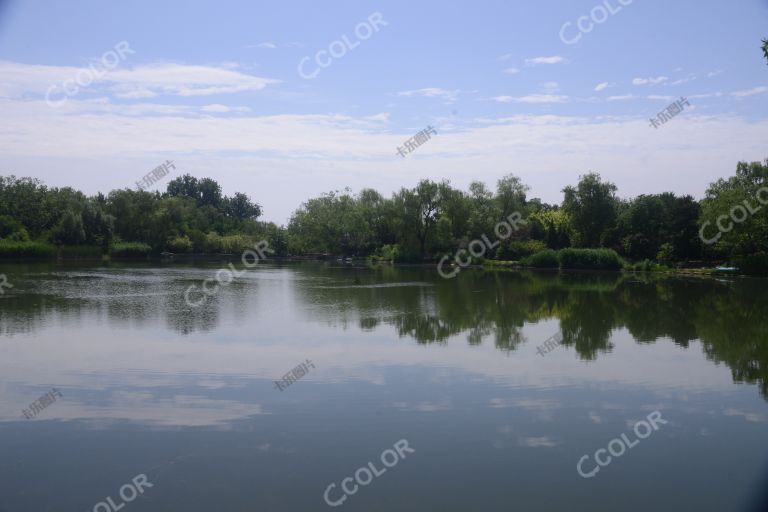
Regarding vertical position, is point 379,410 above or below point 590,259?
below

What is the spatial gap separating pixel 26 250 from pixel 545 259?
4023 centimetres

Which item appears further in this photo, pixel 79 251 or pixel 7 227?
pixel 79 251

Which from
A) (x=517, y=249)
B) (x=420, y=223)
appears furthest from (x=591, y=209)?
(x=420, y=223)

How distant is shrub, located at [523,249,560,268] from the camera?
44.0 metres

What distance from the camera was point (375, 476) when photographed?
6.79 meters

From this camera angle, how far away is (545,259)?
44.2 meters

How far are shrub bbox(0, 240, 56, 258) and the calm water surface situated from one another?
35516 mm

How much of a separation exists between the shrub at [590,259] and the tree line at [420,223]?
12.3ft

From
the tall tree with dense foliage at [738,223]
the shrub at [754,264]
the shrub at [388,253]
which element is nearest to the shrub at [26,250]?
the shrub at [388,253]

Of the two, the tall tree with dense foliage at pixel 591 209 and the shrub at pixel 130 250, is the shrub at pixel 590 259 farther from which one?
the shrub at pixel 130 250

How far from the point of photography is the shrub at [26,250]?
160 ft

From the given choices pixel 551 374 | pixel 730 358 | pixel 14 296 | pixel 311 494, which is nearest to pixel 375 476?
pixel 311 494

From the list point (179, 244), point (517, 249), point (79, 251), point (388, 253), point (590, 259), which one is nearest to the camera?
point (590, 259)

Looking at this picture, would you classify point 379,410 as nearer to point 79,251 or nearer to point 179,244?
point 79,251
